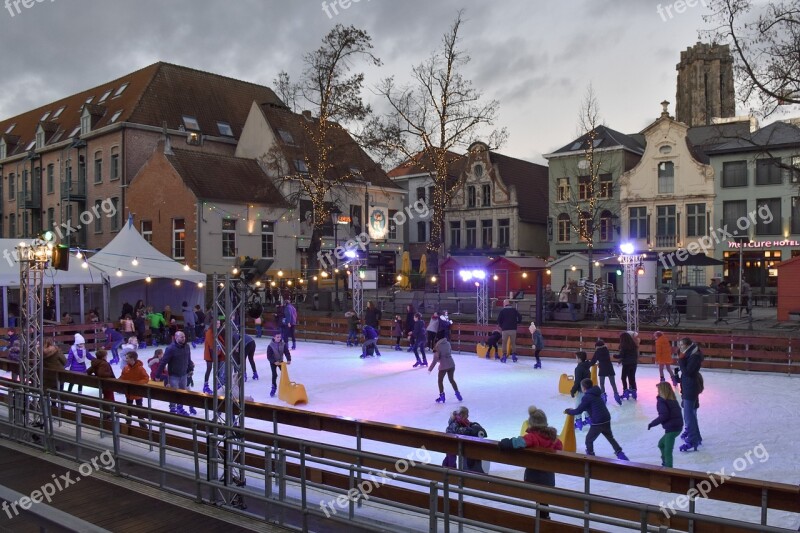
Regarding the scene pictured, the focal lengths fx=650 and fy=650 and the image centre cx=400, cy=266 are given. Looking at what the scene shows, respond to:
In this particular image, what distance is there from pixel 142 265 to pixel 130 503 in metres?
20.6

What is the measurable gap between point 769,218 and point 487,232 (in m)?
17.4

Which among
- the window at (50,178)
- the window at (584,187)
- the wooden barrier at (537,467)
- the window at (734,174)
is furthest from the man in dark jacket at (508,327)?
the window at (50,178)

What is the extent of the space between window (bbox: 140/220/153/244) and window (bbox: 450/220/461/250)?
2028cm

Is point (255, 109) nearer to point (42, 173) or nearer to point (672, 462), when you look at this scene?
point (42, 173)

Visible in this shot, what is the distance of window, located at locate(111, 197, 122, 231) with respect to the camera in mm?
38562

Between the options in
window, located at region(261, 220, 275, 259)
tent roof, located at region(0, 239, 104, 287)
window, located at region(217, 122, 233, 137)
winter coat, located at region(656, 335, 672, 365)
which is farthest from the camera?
window, located at region(217, 122, 233, 137)

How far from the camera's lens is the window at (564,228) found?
41375mm

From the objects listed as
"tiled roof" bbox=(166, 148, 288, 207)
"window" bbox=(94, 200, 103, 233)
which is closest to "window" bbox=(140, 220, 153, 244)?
"tiled roof" bbox=(166, 148, 288, 207)

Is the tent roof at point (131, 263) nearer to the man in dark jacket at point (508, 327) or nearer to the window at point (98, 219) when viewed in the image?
the man in dark jacket at point (508, 327)

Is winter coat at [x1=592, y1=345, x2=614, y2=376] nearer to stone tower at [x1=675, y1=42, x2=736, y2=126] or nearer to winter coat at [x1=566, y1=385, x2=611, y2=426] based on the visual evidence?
winter coat at [x1=566, y1=385, x2=611, y2=426]

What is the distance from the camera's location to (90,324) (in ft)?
76.3

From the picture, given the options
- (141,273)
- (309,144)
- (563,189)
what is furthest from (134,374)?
(563,189)

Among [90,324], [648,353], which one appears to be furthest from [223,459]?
[90,324]

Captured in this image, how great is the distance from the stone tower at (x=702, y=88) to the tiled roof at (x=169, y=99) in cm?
5714
